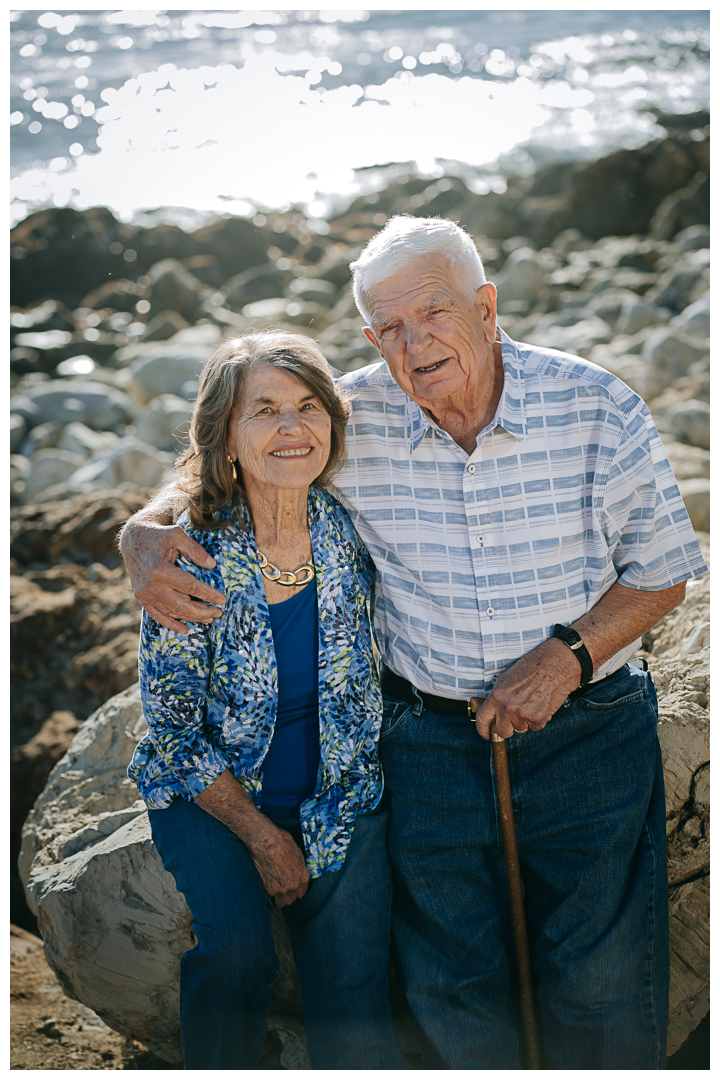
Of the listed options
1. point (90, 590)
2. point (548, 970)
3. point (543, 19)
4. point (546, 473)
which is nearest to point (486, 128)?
point (543, 19)

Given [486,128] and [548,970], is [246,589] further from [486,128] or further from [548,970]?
[486,128]

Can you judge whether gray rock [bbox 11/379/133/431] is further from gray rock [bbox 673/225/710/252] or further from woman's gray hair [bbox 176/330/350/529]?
gray rock [bbox 673/225/710/252]

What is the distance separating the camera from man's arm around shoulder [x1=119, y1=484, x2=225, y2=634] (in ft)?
5.80

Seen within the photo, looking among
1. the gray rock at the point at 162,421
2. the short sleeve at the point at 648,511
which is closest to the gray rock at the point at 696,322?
the gray rock at the point at 162,421

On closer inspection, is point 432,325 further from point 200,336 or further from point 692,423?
point 200,336

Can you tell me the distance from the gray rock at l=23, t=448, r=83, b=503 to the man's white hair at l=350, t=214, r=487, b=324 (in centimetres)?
565

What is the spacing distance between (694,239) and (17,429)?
344 inches

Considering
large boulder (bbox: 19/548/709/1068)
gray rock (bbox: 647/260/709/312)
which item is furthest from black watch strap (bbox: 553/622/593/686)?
gray rock (bbox: 647/260/709/312)

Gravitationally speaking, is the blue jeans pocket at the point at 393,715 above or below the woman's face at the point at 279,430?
below

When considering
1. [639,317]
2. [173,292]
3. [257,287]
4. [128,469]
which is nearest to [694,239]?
[639,317]

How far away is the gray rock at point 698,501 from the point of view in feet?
13.8

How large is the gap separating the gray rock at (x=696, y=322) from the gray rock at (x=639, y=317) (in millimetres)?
969

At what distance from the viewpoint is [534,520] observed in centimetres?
187

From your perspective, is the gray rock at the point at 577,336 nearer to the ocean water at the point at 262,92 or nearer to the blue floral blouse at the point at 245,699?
the ocean water at the point at 262,92
